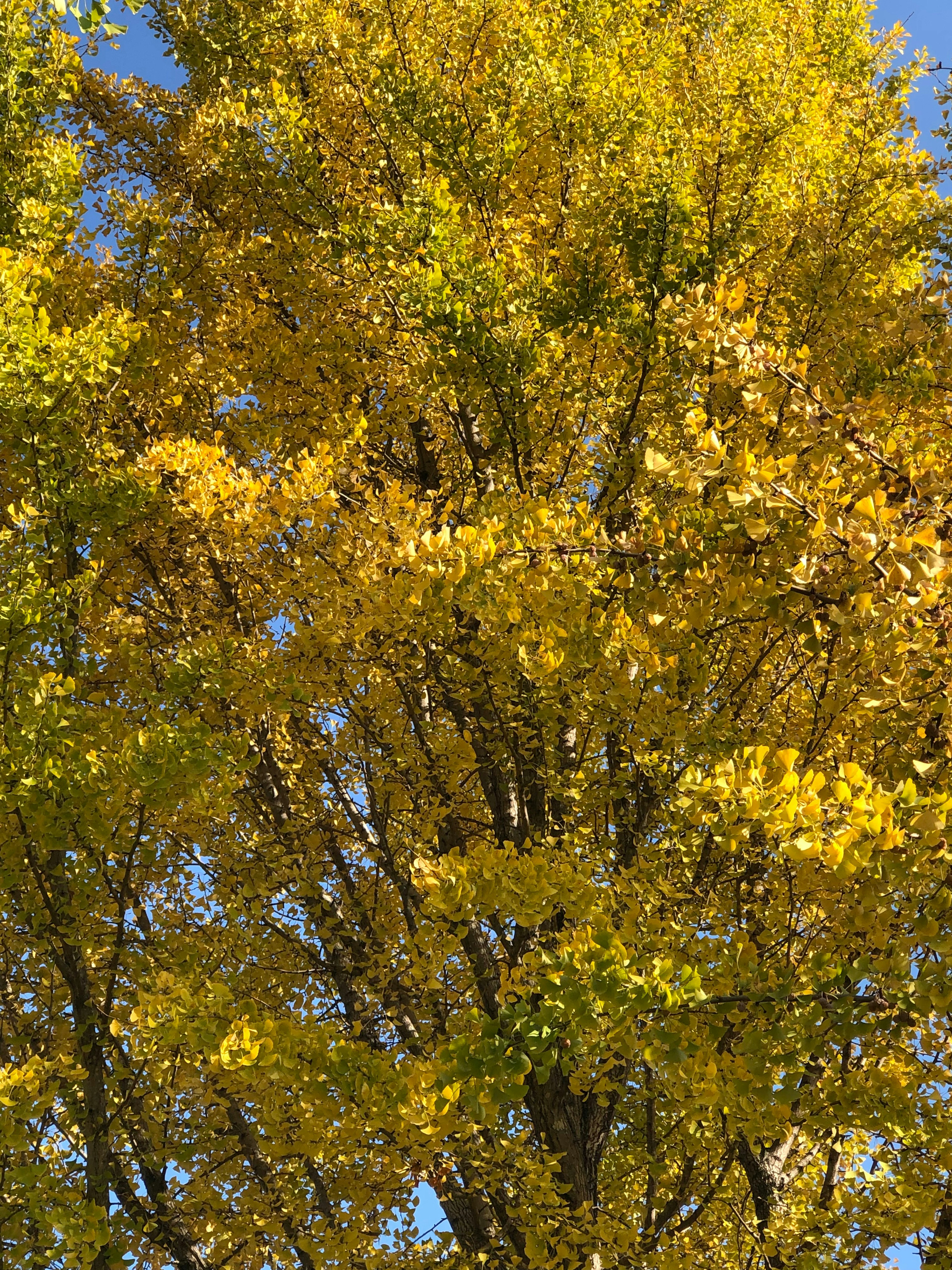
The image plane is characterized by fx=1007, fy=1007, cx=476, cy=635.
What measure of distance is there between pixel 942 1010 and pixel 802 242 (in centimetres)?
411

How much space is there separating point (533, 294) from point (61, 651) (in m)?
3.08

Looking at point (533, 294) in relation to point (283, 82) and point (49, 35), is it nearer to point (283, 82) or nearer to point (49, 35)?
point (283, 82)

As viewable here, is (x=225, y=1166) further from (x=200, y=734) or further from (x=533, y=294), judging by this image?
(x=533, y=294)

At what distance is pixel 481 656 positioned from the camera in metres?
4.49

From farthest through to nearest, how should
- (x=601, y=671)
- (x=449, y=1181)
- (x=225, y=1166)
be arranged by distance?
(x=225, y=1166) < (x=449, y=1181) < (x=601, y=671)

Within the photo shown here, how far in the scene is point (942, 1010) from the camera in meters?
2.82

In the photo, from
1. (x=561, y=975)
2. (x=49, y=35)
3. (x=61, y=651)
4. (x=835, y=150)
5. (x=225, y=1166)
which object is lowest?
(x=561, y=975)

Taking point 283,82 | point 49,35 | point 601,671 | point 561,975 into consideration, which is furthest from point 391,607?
point 49,35

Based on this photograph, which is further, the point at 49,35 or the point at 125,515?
the point at 49,35

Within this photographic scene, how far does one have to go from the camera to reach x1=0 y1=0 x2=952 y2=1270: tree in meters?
3.12

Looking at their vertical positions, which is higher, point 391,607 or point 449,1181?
point 391,607

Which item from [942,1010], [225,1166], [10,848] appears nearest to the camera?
[942,1010]

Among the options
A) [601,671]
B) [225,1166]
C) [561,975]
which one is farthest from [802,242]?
[225,1166]

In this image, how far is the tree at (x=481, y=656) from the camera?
123 inches
